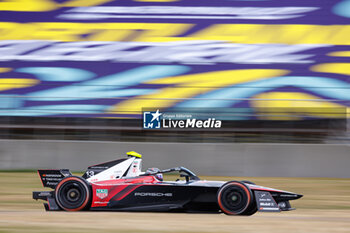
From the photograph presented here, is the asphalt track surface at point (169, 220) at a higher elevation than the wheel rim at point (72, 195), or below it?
below

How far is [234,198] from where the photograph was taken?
529 cm

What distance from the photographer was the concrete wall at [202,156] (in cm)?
962

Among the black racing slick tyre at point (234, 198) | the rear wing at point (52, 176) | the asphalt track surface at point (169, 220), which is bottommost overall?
the asphalt track surface at point (169, 220)

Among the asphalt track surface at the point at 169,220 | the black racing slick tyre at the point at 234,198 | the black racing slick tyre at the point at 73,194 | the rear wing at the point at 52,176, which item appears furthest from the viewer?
the rear wing at the point at 52,176

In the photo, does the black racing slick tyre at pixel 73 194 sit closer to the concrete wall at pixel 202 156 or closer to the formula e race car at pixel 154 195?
the formula e race car at pixel 154 195

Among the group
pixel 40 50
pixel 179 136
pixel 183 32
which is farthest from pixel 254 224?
pixel 40 50

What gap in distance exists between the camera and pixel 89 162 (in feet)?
32.3

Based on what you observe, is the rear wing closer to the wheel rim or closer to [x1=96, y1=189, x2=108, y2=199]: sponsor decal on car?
the wheel rim

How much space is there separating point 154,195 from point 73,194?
0.87 meters

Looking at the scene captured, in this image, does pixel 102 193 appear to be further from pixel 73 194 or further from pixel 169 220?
pixel 169 220

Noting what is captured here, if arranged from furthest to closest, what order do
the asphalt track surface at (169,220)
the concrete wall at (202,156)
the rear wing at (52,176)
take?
the concrete wall at (202,156) → the rear wing at (52,176) → the asphalt track surface at (169,220)

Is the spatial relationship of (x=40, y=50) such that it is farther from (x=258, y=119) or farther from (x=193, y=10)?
(x=258, y=119)

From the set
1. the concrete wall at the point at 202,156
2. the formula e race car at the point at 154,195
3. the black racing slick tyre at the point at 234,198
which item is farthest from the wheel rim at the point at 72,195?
the concrete wall at the point at 202,156

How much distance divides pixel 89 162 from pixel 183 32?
5345mm
